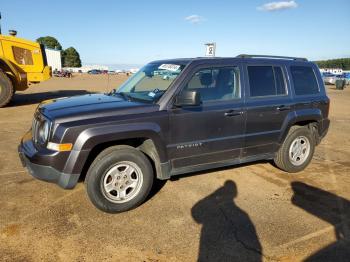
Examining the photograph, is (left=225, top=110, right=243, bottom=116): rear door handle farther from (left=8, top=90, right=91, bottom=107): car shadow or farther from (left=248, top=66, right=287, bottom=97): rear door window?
(left=8, top=90, right=91, bottom=107): car shadow

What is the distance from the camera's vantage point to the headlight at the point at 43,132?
3787mm

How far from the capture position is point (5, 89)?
12.0 m

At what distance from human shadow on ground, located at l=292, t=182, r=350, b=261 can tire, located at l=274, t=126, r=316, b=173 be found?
472mm

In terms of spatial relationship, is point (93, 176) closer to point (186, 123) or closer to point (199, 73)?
point (186, 123)

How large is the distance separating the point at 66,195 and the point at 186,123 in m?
1.93

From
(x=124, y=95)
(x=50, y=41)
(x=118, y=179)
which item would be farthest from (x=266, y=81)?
(x=50, y=41)

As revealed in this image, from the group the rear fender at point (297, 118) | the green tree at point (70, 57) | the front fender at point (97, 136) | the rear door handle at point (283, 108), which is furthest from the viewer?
the green tree at point (70, 57)

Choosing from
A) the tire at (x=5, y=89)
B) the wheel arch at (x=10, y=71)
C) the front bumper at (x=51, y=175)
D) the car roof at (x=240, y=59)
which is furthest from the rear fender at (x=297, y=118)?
the wheel arch at (x=10, y=71)

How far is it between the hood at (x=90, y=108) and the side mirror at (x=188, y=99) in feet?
0.98

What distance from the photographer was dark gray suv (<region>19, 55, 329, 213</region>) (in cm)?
374

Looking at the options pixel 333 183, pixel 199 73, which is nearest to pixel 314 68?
pixel 333 183

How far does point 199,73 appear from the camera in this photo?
178 inches

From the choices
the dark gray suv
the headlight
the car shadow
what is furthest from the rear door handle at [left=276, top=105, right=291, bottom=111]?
the car shadow

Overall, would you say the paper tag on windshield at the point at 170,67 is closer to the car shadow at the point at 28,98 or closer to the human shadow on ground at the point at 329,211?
the human shadow on ground at the point at 329,211
